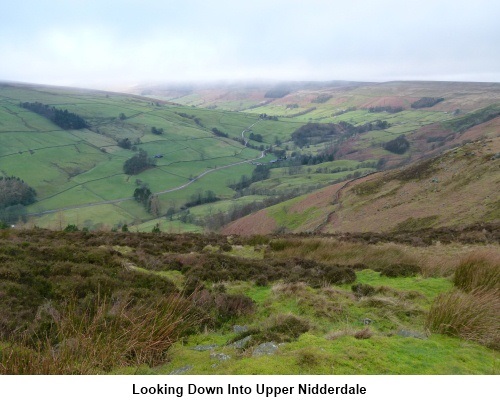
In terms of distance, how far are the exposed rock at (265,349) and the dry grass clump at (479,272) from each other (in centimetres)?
516

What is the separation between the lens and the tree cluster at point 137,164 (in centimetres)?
12331

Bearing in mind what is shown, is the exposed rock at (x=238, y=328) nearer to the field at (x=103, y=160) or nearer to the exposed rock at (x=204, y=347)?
the exposed rock at (x=204, y=347)

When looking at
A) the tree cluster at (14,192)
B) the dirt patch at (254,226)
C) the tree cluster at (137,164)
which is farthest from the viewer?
the tree cluster at (137,164)

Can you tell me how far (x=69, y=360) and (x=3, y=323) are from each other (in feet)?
11.2

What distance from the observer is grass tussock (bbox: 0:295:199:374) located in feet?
15.5

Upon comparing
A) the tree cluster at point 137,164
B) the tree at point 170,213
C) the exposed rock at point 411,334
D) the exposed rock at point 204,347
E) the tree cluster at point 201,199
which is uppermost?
the exposed rock at point 411,334

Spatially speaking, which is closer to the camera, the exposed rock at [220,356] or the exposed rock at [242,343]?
the exposed rock at [220,356]

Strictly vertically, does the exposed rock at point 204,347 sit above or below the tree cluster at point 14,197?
above

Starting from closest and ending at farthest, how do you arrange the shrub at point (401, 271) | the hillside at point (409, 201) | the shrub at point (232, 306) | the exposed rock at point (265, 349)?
the exposed rock at point (265, 349), the shrub at point (232, 306), the shrub at point (401, 271), the hillside at point (409, 201)

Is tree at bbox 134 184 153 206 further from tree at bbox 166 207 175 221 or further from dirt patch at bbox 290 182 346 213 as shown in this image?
dirt patch at bbox 290 182 346 213

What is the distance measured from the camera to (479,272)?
29.4ft

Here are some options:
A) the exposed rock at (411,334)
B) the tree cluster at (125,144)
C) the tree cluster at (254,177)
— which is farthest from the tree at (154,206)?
the exposed rock at (411,334)

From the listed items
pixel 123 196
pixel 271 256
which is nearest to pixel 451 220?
pixel 271 256

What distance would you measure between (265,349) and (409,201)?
42344mm
